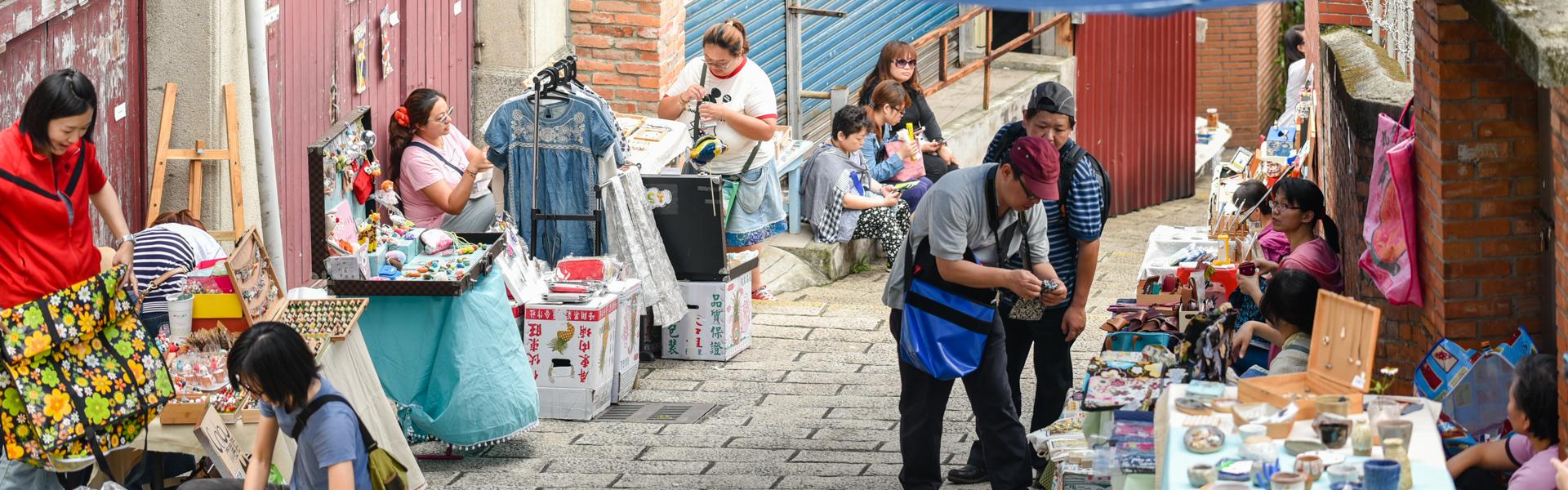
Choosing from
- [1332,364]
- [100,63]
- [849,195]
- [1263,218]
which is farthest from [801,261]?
[1332,364]

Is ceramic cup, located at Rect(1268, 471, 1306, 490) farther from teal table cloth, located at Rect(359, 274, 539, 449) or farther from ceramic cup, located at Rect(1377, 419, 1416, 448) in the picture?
teal table cloth, located at Rect(359, 274, 539, 449)

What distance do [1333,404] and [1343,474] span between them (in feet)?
1.41

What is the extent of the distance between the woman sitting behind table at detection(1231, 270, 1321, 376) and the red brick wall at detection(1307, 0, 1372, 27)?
564cm

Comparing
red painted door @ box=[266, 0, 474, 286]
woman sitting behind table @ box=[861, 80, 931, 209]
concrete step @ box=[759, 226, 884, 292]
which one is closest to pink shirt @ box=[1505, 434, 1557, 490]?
red painted door @ box=[266, 0, 474, 286]

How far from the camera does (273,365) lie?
17.7 ft

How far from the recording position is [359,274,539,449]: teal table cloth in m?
7.84

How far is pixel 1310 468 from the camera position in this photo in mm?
4570

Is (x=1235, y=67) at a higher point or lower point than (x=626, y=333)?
higher

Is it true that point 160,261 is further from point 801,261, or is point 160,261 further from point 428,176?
point 801,261

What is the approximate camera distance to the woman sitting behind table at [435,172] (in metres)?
9.34

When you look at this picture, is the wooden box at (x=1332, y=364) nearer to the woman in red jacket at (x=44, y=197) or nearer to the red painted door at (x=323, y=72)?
the woman in red jacket at (x=44, y=197)

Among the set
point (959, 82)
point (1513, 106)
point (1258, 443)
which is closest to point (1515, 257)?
point (1513, 106)

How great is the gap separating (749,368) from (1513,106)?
15.1 feet

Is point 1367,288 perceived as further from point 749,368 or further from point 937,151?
point 937,151
